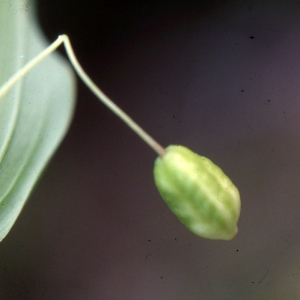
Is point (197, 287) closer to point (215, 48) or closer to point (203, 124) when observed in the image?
point (203, 124)

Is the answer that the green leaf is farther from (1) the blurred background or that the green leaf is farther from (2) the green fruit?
(2) the green fruit

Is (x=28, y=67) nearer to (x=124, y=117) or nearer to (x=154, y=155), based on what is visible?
(x=124, y=117)

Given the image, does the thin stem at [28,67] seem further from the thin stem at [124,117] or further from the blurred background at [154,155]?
the blurred background at [154,155]

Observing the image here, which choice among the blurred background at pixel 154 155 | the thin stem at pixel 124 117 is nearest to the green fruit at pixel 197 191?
the thin stem at pixel 124 117

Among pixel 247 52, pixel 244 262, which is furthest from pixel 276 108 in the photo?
pixel 244 262

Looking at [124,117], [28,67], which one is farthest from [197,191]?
[28,67]

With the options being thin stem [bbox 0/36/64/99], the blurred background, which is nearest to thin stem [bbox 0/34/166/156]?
thin stem [bbox 0/36/64/99]
